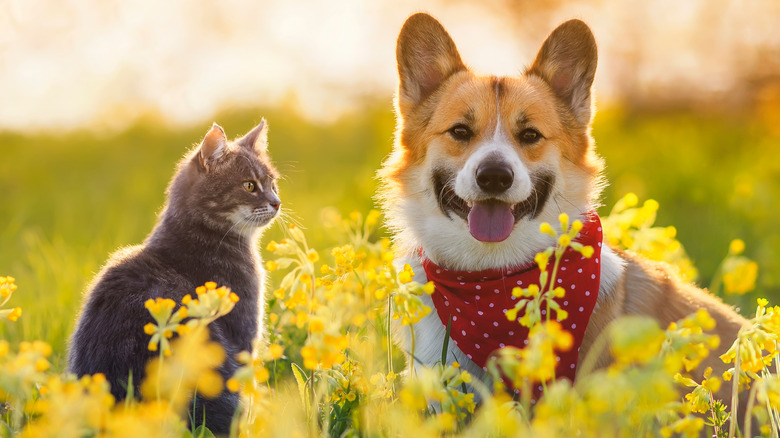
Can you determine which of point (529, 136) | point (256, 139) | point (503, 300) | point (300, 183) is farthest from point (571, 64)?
point (300, 183)

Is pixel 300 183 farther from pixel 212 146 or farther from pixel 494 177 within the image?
pixel 494 177

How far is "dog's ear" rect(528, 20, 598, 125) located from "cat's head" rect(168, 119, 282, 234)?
1426 mm

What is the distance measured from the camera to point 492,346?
275cm

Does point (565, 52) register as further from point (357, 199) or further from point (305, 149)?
point (305, 149)

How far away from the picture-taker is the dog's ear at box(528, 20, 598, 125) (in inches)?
123

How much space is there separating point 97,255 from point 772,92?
1052 centimetres

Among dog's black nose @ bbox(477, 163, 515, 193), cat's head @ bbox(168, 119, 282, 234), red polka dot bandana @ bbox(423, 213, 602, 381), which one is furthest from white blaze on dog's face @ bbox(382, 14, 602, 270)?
cat's head @ bbox(168, 119, 282, 234)

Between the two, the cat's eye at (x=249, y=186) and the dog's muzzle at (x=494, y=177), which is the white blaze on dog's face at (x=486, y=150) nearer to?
the dog's muzzle at (x=494, y=177)

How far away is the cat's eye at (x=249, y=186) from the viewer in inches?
127

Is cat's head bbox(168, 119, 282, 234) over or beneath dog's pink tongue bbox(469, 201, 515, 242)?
over

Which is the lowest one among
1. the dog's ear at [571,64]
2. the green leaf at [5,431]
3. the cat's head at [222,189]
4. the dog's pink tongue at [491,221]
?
the green leaf at [5,431]

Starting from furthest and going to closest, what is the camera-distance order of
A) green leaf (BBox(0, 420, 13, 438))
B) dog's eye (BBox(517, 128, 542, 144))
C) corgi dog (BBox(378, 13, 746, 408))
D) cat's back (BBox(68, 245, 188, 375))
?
dog's eye (BBox(517, 128, 542, 144)), corgi dog (BBox(378, 13, 746, 408)), cat's back (BBox(68, 245, 188, 375)), green leaf (BBox(0, 420, 13, 438))

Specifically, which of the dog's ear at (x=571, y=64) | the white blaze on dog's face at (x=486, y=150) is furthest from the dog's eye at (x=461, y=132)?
the dog's ear at (x=571, y=64)

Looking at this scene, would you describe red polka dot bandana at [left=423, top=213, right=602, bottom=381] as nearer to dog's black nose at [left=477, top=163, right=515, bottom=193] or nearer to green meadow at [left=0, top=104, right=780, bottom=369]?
dog's black nose at [left=477, top=163, right=515, bottom=193]
